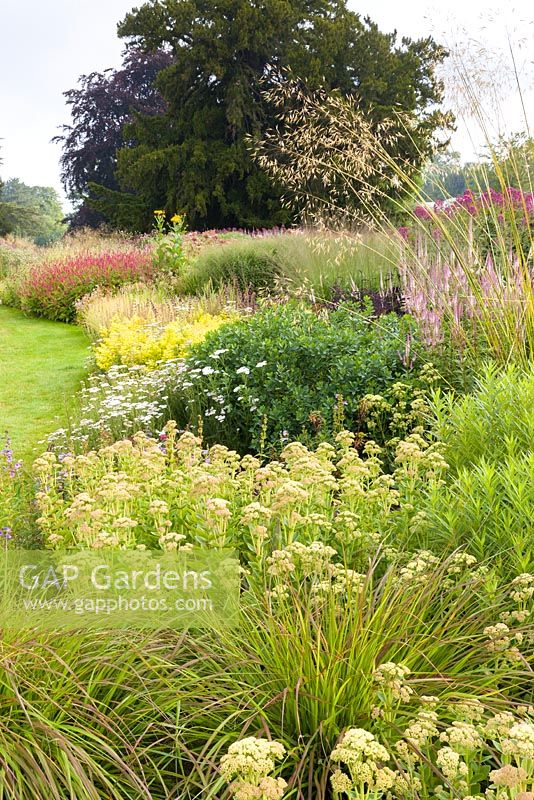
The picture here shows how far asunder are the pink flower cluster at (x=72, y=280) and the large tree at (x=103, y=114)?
18896mm

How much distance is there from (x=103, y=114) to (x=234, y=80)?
10586mm

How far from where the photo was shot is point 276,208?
2300 cm

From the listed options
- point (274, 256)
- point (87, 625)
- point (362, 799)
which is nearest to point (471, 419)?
point (87, 625)

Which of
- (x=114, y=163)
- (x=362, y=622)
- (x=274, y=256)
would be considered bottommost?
(x=362, y=622)

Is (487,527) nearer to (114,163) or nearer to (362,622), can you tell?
(362,622)

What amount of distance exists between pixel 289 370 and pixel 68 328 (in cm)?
786

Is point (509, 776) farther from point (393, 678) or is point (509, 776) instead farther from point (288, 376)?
point (288, 376)

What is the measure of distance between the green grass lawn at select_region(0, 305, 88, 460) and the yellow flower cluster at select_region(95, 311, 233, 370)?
58 cm

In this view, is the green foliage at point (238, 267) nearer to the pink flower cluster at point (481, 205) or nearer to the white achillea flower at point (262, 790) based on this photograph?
the pink flower cluster at point (481, 205)

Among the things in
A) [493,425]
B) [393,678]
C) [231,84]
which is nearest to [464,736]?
[393,678]

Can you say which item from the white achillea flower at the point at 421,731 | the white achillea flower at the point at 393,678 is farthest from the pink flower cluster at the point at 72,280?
the white achillea flower at the point at 421,731

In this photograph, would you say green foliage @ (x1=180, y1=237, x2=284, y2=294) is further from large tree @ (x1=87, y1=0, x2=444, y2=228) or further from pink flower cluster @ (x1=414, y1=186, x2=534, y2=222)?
large tree @ (x1=87, y1=0, x2=444, y2=228)

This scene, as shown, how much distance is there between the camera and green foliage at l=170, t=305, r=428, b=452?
4891 mm

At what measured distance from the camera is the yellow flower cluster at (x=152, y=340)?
736 cm
